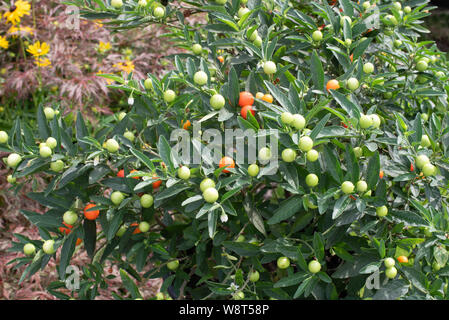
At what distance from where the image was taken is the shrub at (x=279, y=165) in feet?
2.38

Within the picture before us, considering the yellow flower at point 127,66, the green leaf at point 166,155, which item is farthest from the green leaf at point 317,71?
the yellow flower at point 127,66

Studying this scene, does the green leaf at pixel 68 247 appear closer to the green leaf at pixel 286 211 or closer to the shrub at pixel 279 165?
the shrub at pixel 279 165

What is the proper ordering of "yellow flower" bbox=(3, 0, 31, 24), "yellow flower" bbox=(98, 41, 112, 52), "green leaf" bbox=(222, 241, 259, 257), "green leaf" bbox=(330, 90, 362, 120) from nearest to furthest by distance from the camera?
"green leaf" bbox=(330, 90, 362, 120) → "green leaf" bbox=(222, 241, 259, 257) → "yellow flower" bbox=(3, 0, 31, 24) → "yellow flower" bbox=(98, 41, 112, 52)

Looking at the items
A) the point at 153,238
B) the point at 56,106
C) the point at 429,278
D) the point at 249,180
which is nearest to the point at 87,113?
the point at 56,106

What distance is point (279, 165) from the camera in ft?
2.39

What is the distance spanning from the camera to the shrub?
0.72m

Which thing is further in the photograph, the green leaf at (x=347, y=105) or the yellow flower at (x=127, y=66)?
the yellow flower at (x=127, y=66)

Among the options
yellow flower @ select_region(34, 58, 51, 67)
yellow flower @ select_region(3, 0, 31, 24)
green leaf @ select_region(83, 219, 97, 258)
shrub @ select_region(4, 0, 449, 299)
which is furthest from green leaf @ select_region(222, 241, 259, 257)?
yellow flower @ select_region(3, 0, 31, 24)

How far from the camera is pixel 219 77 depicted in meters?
0.94

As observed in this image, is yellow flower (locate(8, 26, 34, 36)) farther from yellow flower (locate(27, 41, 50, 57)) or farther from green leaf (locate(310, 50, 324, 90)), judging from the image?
green leaf (locate(310, 50, 324, 90))

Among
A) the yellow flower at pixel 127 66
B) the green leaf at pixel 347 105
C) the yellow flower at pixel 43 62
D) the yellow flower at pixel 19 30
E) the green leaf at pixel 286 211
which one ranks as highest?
the green leaf at pixel 347 105

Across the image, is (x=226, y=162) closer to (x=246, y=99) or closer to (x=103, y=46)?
(x=246, y=99)
